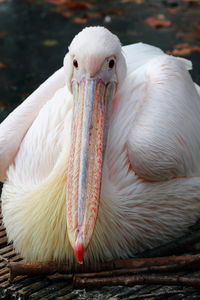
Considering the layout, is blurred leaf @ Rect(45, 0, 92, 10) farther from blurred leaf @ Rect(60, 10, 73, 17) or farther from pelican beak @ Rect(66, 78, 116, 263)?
pelican beak @ Rect(66, 78, 116, 263)

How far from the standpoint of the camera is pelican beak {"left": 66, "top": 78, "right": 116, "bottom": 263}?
9.92 feet

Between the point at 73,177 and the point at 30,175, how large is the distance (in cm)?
56

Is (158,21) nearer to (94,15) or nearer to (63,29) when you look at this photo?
(94,15)

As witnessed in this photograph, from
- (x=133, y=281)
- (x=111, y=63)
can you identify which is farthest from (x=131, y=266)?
(x=111, y=63)

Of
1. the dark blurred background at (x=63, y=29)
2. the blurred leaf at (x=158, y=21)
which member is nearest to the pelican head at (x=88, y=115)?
the dark blurred background at (x=63, y=29)

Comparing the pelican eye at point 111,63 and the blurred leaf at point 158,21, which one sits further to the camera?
the blurred leaf at point 158,21

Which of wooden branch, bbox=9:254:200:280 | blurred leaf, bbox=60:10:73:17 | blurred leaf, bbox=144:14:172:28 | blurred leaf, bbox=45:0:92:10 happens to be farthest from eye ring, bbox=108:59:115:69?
blurred leaf, bbox=45:0:92:10

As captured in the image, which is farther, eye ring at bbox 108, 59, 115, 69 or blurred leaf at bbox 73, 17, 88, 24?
blurred leaf at bbox 73, 17, 88, 24

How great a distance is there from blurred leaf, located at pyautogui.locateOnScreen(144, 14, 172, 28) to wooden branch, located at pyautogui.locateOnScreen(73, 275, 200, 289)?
14.1ft

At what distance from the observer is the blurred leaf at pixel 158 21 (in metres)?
7.22

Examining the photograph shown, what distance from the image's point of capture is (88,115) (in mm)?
3346

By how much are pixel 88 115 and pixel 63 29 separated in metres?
4.31

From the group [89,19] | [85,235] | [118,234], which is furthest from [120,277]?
[89,19]

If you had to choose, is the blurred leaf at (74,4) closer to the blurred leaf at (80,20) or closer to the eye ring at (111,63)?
the blurred leaf at (80,20)
